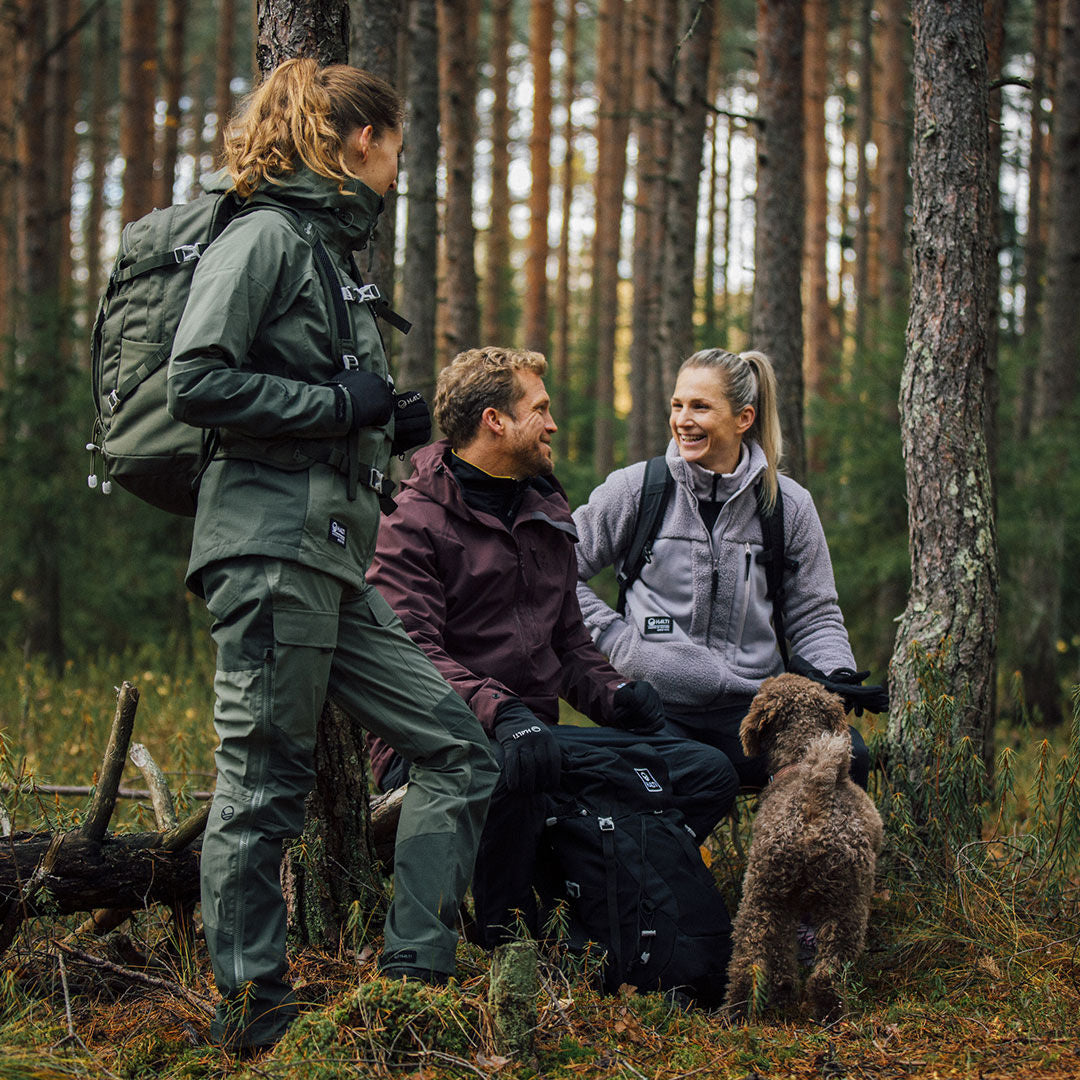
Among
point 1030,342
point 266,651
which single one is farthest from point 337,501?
point 1030,342

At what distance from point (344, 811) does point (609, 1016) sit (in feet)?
3.45

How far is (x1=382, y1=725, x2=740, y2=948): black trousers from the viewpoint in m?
3.46

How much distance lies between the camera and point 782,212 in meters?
7.38

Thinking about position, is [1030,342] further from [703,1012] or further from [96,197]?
[96,197]

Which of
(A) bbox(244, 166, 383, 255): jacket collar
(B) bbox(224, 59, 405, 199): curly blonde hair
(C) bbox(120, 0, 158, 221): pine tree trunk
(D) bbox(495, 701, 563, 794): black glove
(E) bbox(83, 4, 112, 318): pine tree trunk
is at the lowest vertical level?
(D) bbox(495, 701, 563, 794): black glove

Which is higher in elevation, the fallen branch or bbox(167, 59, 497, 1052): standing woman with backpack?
bbox(167, 59, 497, 1052): standing woman with backpack

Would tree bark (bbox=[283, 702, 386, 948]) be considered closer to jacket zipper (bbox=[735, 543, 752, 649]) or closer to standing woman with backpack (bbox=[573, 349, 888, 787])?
standing woman with backpack (bbox=[573, 349, 888, 787])

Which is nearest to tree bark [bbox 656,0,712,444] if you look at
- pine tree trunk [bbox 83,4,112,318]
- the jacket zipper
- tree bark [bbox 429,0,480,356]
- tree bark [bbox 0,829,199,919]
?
tree bark [bbox 429,0,480,356]

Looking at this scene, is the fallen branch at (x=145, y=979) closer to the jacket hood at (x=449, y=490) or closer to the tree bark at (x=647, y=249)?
the jacket hood at (x=449, y=490)

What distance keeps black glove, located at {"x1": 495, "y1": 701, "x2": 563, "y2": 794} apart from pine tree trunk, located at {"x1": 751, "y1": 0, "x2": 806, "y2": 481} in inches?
167

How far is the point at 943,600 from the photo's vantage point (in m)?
4.48

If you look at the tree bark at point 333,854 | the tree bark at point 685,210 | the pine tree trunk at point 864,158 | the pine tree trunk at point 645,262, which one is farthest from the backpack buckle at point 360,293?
the pine tree trunk at point 864,158

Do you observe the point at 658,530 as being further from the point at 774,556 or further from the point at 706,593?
the point at 774,556

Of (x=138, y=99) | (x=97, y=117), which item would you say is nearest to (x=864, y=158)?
(x=138, y=99)
